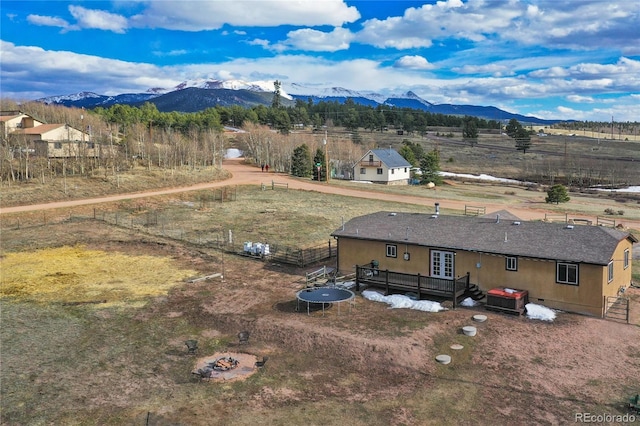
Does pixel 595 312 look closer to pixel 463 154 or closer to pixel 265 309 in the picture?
pixel 265 309

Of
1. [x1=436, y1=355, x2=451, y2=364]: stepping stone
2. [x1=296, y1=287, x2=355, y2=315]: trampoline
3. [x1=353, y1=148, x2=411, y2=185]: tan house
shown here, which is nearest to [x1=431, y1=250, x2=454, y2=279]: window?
[x1=296, y1=287, x2=355, y2=315]: trampoline

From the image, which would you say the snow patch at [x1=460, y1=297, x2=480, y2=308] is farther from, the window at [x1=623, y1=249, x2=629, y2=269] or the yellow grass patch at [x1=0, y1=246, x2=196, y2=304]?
the yellow grass patch at [x1=0, y1=246, x2=196, y2=304]

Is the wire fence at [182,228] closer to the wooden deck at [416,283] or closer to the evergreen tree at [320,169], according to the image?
the wooden deck at [416,283]

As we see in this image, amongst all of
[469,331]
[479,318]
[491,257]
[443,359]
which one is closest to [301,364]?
[443,359]

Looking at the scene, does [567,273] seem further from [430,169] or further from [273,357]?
[430,169]

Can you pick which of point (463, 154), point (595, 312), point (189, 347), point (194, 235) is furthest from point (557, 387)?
point (463, 154)

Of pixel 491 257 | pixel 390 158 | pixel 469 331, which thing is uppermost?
pixel 390 158
